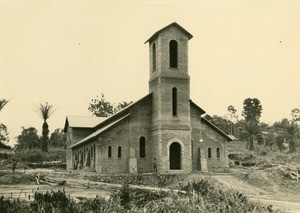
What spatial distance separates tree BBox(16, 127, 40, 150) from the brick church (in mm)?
46216

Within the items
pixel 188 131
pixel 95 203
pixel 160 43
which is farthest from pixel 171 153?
pixel 95 203

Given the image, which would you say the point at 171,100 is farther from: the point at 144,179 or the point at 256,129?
the point at 256,129

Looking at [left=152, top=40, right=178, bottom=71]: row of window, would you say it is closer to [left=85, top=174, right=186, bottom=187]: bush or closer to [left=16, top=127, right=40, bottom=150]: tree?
[left=85, top=174, right=186, bottom=187]: bush

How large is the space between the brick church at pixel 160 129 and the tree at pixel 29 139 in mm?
46216

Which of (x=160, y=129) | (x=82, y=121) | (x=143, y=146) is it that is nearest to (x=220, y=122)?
(x=82, y=121)

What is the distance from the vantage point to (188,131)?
110 feet

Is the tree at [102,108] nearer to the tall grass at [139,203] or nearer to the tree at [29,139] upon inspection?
the tree at [29,139]

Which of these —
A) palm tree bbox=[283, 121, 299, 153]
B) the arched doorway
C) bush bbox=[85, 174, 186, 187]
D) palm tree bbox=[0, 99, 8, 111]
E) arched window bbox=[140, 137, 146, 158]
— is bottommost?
bush bbox=[85, 174, 186, 187]

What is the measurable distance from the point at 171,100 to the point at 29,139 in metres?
59.6

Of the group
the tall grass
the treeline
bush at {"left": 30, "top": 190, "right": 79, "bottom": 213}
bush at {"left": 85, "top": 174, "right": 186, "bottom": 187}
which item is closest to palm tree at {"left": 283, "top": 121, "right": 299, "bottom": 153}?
the treeline

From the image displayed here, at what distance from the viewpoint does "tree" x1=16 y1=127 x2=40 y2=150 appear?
7916 centimetres

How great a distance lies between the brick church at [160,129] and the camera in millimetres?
32688

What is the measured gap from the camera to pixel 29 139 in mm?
85312

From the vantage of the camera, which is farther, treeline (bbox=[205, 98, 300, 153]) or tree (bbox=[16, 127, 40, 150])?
tree (bbox=[16, 127, 40, 150])
